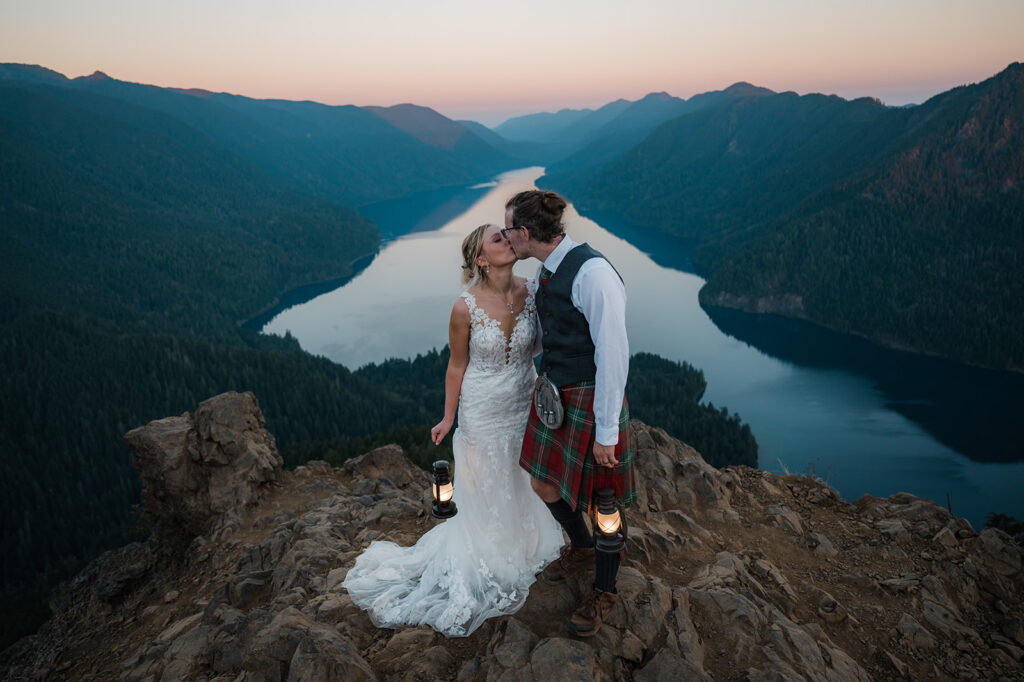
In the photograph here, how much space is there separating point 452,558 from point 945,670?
188 inches

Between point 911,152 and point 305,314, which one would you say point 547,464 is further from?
point 911,152

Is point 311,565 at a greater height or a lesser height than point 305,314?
greater

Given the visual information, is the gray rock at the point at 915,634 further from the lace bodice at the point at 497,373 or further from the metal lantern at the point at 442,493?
the metal lantern at the point at 442,493

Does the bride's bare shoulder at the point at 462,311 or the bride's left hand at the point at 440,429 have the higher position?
the bride's bare shoulder at the point at 462,311

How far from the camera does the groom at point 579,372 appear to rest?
4.33 metres

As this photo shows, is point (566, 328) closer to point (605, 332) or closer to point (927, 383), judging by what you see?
point (605, 332)

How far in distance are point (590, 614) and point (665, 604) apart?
0.85 m

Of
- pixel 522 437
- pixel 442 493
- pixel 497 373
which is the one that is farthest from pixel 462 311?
pixel 442 493

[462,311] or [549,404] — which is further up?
[462,311]

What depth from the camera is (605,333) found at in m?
4.29

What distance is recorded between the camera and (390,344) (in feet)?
357

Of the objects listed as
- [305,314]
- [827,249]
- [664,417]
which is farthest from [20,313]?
[827,249]

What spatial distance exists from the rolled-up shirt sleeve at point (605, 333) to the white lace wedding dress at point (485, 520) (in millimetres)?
1056

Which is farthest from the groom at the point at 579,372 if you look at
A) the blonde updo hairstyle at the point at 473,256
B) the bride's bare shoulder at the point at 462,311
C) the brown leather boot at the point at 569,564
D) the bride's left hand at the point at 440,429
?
the bride's left hand at the point at 440,429
